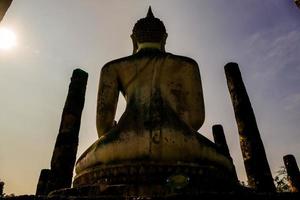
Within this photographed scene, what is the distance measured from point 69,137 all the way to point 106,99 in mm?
4212

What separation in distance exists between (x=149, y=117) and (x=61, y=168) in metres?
4.74

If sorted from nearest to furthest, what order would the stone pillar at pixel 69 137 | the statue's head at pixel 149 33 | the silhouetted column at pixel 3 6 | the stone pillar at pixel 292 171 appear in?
the silhouetted column at pixel 3 6 < the statue's head at pixel 149 33 < the stone pillar at pixel 69 137 < the stone pillar at pixel 292 171

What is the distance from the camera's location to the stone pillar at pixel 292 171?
11328mm

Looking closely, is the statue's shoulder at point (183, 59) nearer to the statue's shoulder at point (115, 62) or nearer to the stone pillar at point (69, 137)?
the statue's shoulder at point (115, 62)

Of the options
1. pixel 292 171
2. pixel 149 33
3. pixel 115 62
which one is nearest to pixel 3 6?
pixel 115 62

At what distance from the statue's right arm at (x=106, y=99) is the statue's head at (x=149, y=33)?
30.5 inches

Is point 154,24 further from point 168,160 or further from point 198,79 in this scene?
point 168,160

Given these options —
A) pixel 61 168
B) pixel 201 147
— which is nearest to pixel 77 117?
pixel 61 168

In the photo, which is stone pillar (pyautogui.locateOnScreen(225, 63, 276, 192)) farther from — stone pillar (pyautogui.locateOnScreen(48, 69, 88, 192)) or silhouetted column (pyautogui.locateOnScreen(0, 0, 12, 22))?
silhouetted column (pyautogui.locateOnScreen(0, 0, 12, 22))

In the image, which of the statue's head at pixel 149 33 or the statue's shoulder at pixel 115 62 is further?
the statue's head at pixel 149 33

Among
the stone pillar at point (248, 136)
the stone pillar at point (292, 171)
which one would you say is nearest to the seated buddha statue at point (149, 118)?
the stone pillar at point (248, 136)

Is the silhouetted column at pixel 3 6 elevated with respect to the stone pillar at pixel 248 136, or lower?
lower

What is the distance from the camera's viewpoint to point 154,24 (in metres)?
4.64

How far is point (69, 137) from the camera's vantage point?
779cm
